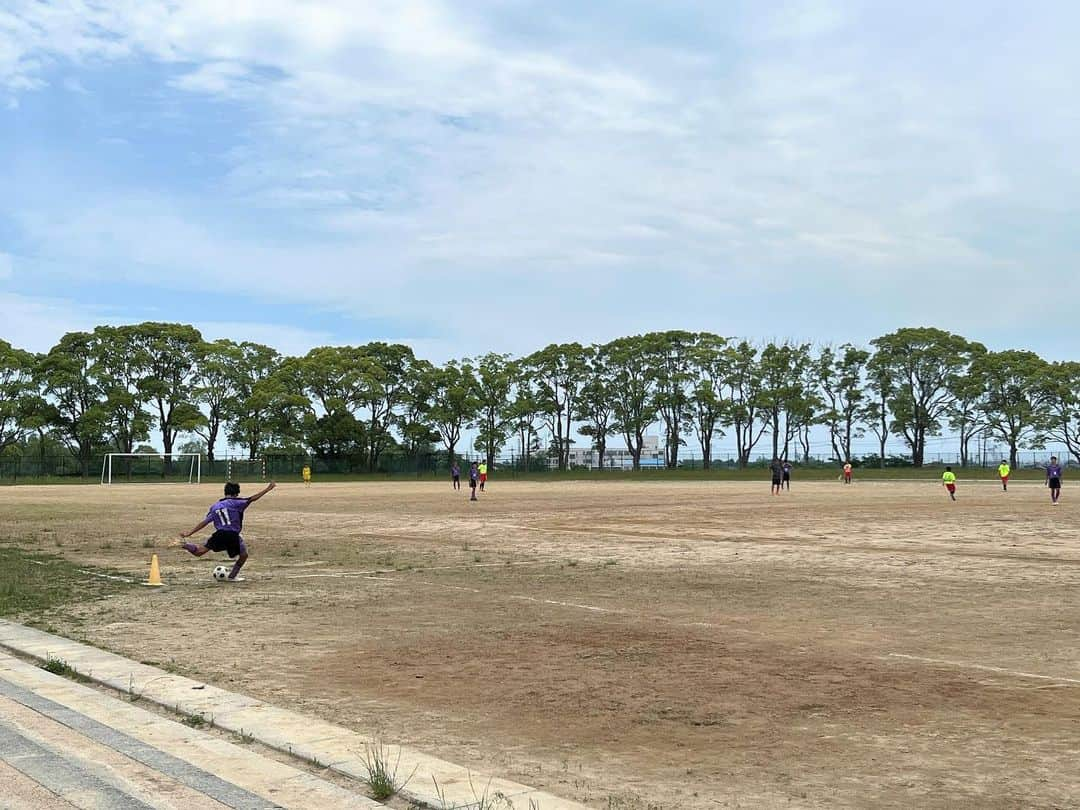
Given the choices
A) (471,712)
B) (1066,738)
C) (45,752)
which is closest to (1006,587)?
(1066,738)

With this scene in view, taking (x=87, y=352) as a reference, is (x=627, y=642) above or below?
below

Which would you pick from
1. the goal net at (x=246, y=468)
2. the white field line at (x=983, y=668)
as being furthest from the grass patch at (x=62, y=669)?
the goal net at (x=246, y=468)

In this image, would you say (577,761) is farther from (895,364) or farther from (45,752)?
(895,364)

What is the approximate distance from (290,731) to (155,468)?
86.6 metres

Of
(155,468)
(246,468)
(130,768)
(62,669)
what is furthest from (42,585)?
(246,468)

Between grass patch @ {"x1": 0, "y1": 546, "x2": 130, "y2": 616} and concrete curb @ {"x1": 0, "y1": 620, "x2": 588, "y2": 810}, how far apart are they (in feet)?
10.3

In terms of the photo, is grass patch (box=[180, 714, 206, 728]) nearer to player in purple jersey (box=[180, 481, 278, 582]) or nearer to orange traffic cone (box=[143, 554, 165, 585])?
orange traffic cone (box=[143, 554, 165, 585])

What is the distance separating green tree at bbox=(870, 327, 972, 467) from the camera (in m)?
103

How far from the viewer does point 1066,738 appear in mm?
7133

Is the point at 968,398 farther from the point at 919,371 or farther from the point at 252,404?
the point at 252,404

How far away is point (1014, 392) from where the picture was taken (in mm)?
102188

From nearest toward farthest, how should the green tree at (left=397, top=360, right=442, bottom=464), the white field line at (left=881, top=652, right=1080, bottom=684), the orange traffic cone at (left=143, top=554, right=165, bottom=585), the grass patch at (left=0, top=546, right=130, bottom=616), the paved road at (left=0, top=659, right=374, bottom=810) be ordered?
the paved road at (left=0, top=659, right=374, bottom=810)
the white field line at (left=881, top=652, right=1080, bottom=684)
the grass patch at (left=0, top=546, right=130, bottom=616)
the orange traffic cone at (left=143, top=554, right=165, bottom=585)
the green tree at (left=397, top=360, right=442, bottom=464)

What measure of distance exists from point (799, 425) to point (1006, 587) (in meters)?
95.2

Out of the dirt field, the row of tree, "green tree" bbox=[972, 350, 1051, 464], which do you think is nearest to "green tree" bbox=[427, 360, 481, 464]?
the row of tree
